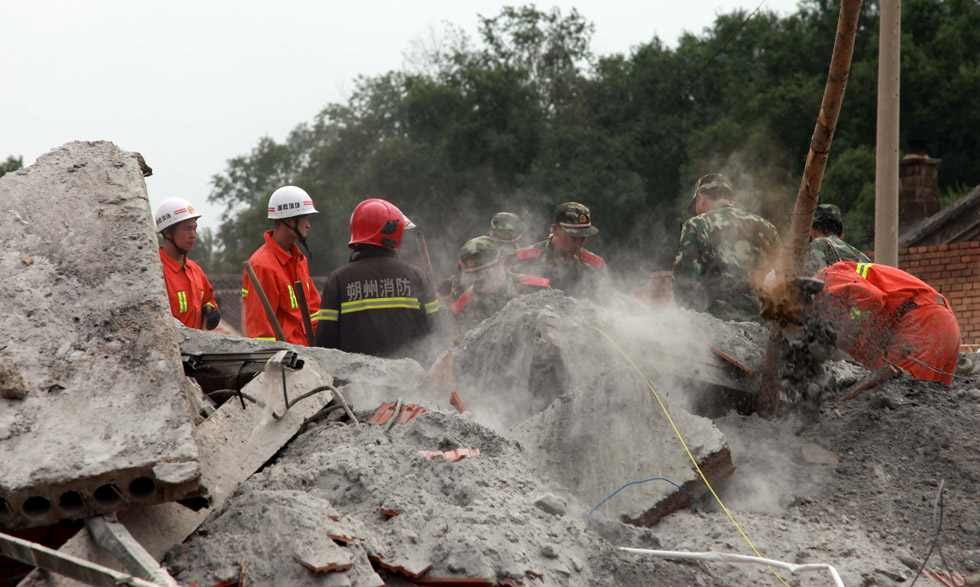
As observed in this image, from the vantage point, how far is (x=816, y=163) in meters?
4.41

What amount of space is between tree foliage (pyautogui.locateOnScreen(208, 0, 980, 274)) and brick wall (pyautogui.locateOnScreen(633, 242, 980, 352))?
414 centimetres

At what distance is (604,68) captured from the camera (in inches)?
1298

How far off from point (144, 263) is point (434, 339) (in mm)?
2286

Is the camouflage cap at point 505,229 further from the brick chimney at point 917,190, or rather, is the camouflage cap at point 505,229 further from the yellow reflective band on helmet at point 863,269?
the brick chimney at point 917,190

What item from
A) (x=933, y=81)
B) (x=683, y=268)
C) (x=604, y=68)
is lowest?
(x=683, y=268)

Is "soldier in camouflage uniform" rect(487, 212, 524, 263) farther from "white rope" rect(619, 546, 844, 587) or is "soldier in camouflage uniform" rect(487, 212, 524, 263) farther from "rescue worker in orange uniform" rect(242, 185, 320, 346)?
"white rope" rect(619, 546, 844, 587)

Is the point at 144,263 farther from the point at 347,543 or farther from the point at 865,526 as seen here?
the point at 865,526

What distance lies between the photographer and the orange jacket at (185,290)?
6148 mm

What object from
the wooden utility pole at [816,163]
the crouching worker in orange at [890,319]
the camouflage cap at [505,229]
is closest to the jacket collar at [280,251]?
the camouflage cap at [505,229]

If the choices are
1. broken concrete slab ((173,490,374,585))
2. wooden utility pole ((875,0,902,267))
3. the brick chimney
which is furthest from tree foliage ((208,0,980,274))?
broken concrete slab ((173,490,374,585))

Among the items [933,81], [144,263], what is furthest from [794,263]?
[933,81]

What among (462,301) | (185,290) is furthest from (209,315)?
(462,301)

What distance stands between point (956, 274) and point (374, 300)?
1036 cm

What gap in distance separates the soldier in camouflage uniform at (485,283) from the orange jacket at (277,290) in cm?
158
